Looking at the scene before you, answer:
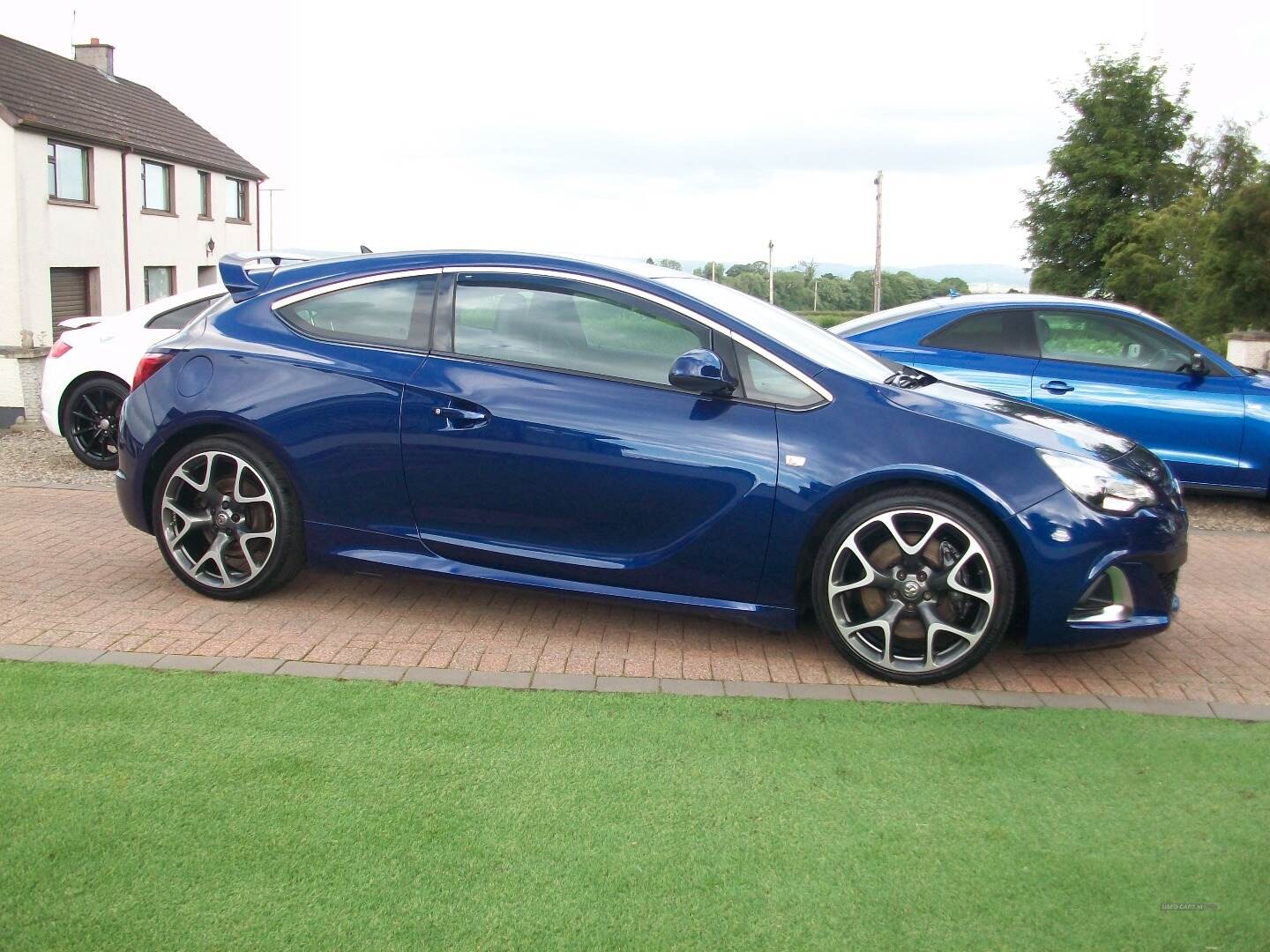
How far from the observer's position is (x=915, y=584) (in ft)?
15.6

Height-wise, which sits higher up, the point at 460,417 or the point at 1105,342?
the point at 1105,342

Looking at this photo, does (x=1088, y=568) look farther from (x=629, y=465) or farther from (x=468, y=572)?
(x=468, y=572)

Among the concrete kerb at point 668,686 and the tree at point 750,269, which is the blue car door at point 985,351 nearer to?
the concrete kerb at point 668,686

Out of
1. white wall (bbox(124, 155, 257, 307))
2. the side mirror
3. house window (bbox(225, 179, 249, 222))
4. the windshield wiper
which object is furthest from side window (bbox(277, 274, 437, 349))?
house window (bbox(225, 179, 249, 222))

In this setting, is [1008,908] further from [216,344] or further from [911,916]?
[216,344]

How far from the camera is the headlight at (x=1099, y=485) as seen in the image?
4.74m

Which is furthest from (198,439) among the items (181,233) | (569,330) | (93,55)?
(93,55)

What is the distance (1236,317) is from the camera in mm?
26547

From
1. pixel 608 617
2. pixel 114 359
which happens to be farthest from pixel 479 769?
pixel 114 359

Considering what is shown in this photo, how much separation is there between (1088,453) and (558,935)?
3.02m

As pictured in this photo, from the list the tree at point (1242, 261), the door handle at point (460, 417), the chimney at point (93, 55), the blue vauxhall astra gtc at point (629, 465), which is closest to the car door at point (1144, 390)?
the blue vauxhall astra gtc at point (629, 465)

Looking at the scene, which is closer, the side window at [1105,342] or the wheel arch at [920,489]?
the wheel arch at [920,489]

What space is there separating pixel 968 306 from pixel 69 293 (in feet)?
106

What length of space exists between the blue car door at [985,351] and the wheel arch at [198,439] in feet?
15.9
